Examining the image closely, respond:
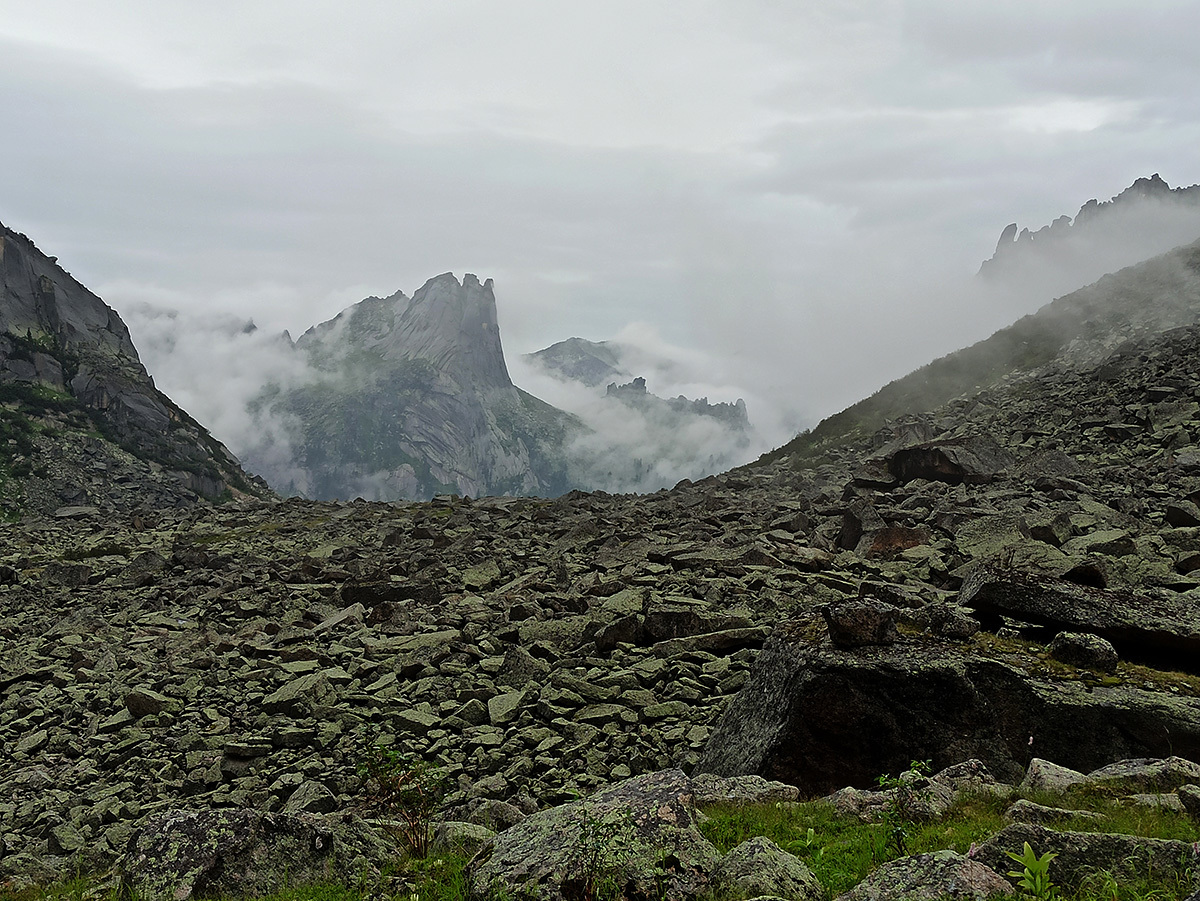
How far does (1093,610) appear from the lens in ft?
36.6

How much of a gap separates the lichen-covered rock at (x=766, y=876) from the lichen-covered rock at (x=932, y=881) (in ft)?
1.06

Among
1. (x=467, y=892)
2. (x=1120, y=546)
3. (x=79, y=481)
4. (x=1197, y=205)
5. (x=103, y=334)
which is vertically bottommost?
(x=1120, y=546)

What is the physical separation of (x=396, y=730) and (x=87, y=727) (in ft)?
22.5

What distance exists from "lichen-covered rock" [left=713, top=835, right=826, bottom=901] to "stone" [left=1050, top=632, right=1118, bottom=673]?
6.67 meters

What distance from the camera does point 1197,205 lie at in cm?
13700

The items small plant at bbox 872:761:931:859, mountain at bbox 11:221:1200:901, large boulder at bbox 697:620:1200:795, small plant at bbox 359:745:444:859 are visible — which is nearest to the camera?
small plant at bbox 872:761:931:859

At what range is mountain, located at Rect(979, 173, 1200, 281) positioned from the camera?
127688 millimetres

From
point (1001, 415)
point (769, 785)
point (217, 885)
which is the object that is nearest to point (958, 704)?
point (769, 785)

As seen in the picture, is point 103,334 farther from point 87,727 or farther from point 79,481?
point 87,727

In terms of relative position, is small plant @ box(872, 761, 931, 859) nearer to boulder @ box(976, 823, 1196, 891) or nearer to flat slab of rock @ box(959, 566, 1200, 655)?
boulder @ box(976, 823, 1196, 891)

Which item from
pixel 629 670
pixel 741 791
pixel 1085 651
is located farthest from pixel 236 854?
pixel 1085 651

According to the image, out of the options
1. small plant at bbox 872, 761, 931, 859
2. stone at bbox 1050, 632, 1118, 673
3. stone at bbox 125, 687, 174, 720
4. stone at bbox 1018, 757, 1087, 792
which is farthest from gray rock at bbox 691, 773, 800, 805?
stone at bbox 125, 687, 174, 720

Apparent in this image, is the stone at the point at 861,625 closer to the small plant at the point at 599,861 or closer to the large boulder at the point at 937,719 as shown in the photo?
the large boulder at the point at 937,719

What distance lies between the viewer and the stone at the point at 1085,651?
9977 millimetres
